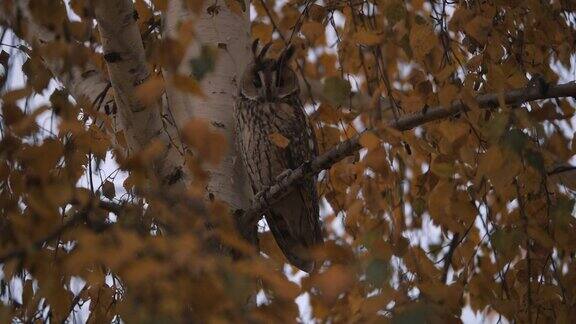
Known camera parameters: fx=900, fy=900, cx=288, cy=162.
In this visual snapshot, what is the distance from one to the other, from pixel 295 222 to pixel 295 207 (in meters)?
0.06

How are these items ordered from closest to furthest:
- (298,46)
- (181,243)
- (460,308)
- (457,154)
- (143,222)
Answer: (181,243)
(143,222)
(457,154)
(460,308)
(298,46)

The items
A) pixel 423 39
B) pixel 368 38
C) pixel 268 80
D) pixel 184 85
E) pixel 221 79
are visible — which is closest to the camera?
pixel 184 85

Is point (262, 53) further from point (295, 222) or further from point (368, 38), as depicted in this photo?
point (368, 38)

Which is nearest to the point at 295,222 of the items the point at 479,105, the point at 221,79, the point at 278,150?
the point at 278,150

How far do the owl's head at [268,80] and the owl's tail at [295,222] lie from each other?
372 millimetres

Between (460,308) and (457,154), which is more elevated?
(457,154)

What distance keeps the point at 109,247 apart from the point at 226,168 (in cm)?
113

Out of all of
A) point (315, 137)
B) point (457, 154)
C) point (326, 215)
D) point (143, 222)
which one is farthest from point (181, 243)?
point (315, 137)

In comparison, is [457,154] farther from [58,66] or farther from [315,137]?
[315,137]

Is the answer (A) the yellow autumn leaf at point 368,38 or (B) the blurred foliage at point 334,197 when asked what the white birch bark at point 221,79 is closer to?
(B) the blurred foliage at point 334,197

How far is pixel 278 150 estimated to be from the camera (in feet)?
10.6

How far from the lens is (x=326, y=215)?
8.30 ft

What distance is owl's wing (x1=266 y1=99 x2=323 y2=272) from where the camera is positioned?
10.6 feet

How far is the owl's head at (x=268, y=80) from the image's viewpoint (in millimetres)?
3154
